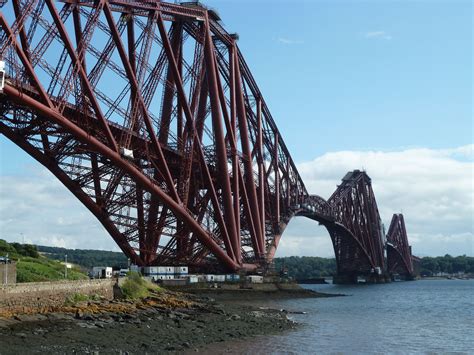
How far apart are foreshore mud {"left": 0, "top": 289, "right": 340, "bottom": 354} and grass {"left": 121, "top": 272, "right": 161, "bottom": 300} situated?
44.5 inches

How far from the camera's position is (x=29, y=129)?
60.9 m

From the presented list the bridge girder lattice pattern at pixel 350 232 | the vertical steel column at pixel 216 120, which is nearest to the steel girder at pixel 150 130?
the vertical steel column at pixel 216 120

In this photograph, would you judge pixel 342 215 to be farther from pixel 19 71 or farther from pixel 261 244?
pixel 19 71

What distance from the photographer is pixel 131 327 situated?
128 ft

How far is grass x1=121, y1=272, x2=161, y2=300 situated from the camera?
171 feet

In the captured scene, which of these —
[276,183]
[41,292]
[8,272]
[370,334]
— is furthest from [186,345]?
[276,183]

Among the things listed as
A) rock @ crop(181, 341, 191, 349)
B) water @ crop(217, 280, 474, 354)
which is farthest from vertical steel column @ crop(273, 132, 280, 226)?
rock @ crop(181, 341, 191, 349)

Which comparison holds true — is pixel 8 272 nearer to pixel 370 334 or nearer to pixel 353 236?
pixel 370 334

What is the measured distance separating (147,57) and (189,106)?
389 inches

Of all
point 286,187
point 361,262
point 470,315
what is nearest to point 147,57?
point 470,315

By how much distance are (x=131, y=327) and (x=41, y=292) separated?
5.89 meters

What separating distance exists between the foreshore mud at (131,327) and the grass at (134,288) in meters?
→ 1.13

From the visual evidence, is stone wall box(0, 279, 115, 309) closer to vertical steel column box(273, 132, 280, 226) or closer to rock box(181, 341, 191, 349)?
rock box(181, 341, 191, 349)

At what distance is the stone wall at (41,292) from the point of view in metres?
37.0
